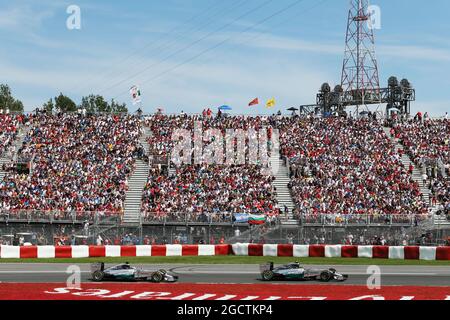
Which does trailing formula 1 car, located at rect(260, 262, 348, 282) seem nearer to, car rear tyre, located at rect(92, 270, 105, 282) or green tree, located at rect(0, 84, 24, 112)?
car rear tyre, located at rect(92, 270, 105, 282)

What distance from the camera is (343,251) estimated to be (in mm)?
31969

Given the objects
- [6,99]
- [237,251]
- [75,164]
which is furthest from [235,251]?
[6,99]

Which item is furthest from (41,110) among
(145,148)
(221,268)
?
(221,268)

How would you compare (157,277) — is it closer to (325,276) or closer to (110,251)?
(325,276)

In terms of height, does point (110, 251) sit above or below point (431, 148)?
below

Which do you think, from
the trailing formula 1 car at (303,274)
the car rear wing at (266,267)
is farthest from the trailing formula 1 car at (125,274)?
the trailing formula 1 car at (303,274)

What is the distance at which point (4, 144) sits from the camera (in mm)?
48531

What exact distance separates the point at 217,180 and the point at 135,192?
530 centimetres

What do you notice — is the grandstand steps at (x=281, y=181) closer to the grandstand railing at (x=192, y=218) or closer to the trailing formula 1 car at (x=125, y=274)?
the grandstand railing at (x=192, y=218)

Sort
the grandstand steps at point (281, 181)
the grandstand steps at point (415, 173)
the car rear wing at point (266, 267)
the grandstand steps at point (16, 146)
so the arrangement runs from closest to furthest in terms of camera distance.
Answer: the car rear wing at point (266, 267), the grandstand steps at point (281, 181), the grandstand steps at point (415, 173), the grandstand steps at point (16, 146)

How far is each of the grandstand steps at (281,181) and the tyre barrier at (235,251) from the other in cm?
726

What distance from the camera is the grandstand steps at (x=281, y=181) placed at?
43562 millimetres

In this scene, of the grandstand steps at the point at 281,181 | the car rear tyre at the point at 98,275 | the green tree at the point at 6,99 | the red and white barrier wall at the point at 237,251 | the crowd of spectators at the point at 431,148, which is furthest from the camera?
the green tree at the point at 6,99
